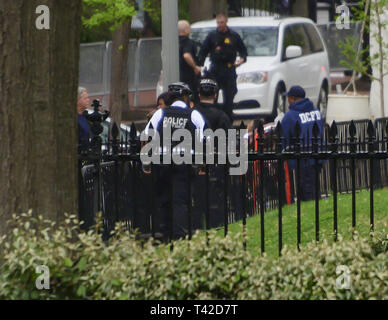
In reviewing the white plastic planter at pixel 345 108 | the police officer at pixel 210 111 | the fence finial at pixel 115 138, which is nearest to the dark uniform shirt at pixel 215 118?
the police officer at pixel 210 111

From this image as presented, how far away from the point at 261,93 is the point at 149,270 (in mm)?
12316

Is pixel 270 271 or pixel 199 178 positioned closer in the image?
pixel 270 271

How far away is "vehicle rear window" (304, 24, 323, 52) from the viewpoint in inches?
844

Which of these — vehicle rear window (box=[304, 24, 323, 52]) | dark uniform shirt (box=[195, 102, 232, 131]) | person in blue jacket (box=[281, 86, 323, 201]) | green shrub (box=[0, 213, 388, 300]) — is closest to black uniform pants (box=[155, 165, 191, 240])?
dark uniform shirt (box=[195, 102, 232, 131])

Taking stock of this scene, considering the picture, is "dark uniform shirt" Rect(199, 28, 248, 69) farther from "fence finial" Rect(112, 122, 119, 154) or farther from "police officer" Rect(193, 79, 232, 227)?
"fence finial" Rect(112, 122, 119, 154)

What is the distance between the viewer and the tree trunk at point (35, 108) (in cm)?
718

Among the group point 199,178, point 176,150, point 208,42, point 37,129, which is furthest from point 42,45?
point 208,42

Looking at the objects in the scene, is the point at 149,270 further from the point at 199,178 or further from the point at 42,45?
the point at 199,178

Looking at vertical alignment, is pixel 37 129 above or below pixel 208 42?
below

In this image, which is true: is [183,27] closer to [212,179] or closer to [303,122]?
[303,122]

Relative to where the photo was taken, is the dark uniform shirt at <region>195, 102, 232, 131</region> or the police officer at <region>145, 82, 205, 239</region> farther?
the dark uniform shirt at <region>195, 102, 232, 131</region>

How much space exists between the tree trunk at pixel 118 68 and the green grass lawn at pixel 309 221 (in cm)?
950

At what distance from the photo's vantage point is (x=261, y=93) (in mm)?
18672

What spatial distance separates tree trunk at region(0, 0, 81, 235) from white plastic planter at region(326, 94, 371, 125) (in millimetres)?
14747
